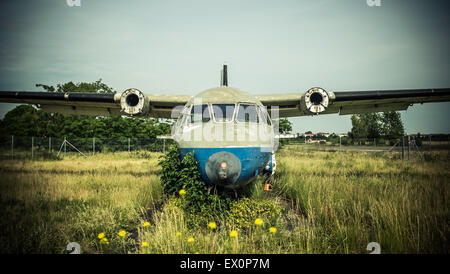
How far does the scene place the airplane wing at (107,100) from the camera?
7070 millimetres

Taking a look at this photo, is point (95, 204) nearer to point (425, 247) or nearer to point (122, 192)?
point (122, 192)

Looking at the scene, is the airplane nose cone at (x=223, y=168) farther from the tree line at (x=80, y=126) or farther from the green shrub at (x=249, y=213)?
the tree line at (x=80, y=126)

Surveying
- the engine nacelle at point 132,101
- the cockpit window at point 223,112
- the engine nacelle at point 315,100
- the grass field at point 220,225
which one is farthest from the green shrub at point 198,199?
the engine nacelle at point 315,100

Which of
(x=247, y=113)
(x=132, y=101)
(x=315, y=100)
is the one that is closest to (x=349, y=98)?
(x=315, y=100)

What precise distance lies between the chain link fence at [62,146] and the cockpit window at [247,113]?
18821mm

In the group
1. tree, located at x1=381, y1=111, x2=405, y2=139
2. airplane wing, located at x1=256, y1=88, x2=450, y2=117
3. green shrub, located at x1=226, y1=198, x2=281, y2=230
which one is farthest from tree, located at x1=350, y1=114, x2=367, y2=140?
green shrub, located at x1=226, y1=198, x2=281, y2=230

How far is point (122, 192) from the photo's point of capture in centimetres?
636

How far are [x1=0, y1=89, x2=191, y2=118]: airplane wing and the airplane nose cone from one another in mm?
4435

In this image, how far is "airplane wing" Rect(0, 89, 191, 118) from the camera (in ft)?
23.2

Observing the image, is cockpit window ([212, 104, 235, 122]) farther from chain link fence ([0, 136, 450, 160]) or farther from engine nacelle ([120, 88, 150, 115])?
chain link fence ([0, 136, 450, 160])

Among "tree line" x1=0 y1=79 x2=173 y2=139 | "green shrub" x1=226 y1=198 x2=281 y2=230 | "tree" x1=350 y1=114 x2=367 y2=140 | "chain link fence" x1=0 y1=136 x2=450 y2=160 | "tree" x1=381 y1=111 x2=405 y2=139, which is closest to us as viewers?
"green shrub" x1=226 y1=198 x2=281 y2=230
